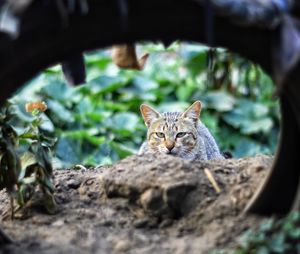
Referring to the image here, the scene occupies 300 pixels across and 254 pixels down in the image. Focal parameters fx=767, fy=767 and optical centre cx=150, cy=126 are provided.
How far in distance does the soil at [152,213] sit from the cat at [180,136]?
1862 mm

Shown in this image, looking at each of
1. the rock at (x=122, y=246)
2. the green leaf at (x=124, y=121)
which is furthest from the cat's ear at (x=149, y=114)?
the rock at (x=122, y=246)

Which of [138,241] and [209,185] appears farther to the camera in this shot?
[209,185]

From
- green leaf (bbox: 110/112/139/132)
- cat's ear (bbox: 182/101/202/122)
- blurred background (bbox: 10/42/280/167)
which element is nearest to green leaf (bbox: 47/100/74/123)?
blurred background (bbox: 10/42/280/167)

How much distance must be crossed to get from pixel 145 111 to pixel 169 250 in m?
3.21

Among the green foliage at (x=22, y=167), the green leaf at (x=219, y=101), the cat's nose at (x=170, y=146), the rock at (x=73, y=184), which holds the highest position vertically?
the green foliage at (x=22, y=167)

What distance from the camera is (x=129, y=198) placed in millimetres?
4219

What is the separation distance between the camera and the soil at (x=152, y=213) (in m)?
3.77

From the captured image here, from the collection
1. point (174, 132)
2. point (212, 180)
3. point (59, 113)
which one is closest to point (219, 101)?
point (59, 113)

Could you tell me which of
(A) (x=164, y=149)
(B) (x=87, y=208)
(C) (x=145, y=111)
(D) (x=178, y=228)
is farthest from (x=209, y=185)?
(C) (x=145, y=111)

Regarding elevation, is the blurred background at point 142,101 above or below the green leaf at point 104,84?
below

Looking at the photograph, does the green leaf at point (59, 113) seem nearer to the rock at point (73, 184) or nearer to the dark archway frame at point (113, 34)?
the rock at point (73, 184)

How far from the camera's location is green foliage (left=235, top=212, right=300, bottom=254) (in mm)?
3375

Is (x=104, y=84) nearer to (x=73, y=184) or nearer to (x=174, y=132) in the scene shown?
(x=174, y=132)

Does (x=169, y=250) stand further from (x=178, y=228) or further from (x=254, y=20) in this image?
(x=254, y=20)
